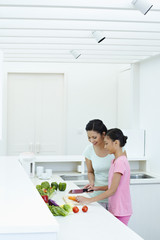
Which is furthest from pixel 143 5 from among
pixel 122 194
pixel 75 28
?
pixel 122 194

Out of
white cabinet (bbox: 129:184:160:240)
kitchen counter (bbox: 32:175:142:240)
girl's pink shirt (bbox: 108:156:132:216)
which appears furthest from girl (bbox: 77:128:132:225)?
white cabinet (bbox: 129:184:160:240)

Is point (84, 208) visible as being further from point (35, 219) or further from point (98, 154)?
point (35, 219)

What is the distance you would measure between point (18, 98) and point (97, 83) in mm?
1660

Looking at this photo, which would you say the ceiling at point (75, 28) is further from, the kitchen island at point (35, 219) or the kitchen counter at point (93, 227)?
the kitchen counter at point (93, 227)

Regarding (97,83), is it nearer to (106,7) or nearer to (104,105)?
(104,105)

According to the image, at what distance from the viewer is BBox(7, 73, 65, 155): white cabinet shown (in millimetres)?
7492

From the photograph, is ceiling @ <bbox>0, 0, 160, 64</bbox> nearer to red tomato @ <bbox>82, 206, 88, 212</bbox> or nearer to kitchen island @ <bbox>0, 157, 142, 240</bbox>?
kitchen island @ <bbox>0, 157, 142, 240</bbox>

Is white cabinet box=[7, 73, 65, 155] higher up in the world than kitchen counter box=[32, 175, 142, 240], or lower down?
higher up

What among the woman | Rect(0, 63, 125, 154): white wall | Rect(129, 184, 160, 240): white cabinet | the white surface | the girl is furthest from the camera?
Rect(0, 63, 125, 154): white wall

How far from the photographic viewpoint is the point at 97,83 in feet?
25.3

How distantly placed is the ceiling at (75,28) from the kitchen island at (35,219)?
132 centimetres

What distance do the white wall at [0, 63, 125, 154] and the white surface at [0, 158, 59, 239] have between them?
5.12 metres

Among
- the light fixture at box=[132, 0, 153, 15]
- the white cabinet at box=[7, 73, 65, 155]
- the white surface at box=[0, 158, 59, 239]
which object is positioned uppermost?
the light fixture at box=[132, 0, 153, 15]

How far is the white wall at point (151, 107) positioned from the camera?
540 centimetres
